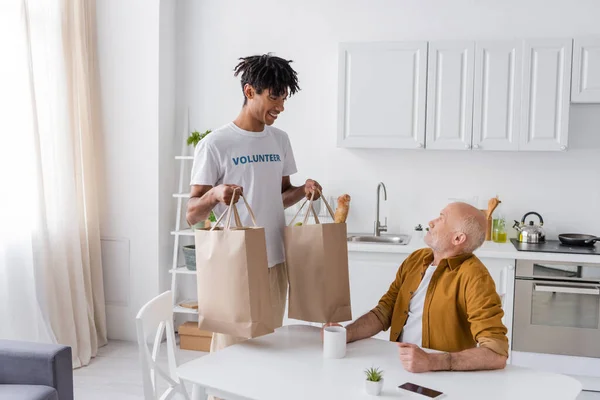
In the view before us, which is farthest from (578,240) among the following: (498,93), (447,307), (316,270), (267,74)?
(267,74)

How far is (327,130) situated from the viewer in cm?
430

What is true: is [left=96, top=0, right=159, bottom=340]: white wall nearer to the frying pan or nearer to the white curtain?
the white curtain

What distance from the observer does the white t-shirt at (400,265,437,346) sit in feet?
6.96

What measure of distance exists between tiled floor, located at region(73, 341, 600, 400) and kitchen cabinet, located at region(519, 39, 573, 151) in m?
1.49

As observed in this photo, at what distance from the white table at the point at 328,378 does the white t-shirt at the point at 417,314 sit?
0.66 feet

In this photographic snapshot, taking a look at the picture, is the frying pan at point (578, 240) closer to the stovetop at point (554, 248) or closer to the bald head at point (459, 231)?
the stovetop at point (554, 248)

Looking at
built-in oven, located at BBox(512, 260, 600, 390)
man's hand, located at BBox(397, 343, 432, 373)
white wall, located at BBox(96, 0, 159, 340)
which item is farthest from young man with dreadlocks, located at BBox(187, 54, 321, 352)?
white wall, located at BBox(96, 0, 159, 340)

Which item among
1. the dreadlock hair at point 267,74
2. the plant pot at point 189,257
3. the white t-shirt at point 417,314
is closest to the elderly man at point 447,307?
the white t-shirt at point 417,314

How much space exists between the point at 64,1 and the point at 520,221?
324 centimetres

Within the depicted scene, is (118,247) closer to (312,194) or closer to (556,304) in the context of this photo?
(312,194)

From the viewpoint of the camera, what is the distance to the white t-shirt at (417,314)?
6.96ft

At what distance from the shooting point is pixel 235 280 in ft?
6.05

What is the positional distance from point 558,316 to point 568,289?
0.17 meters

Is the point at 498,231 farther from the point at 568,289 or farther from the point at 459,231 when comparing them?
the point at 459,231
